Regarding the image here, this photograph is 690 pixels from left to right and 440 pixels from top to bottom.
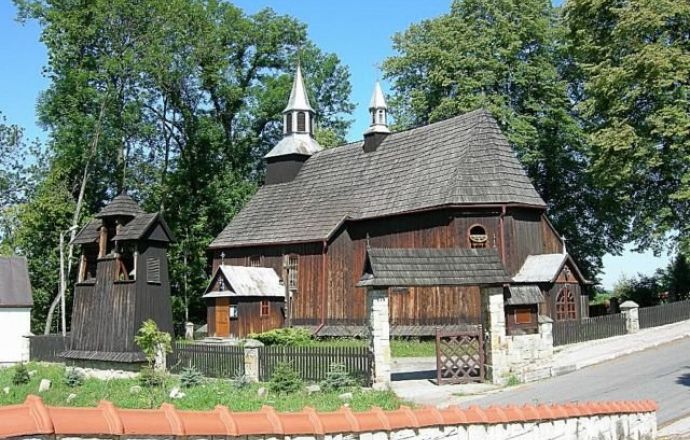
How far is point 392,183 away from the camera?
3133cm

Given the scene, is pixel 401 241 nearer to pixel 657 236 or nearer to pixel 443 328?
pixel 443 328

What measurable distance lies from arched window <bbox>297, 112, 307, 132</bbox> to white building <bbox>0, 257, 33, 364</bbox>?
1688 cm

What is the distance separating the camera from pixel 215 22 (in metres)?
43.9

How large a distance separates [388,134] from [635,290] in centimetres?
1685

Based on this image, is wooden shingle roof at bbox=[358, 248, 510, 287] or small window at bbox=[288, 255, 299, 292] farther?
small window at bbox=[288, 255, 299, 292]

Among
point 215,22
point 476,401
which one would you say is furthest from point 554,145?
point 476,401

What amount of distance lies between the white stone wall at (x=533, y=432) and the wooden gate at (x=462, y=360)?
726 cm

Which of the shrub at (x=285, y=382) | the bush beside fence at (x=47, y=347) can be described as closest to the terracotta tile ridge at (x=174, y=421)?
the shrub at (x=285, y=382)

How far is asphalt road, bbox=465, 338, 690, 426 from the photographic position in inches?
618

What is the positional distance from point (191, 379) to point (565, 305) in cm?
1519

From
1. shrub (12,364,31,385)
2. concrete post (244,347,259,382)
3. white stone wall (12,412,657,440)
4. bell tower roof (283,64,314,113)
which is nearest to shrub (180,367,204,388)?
concrete post (244,347,259,382)

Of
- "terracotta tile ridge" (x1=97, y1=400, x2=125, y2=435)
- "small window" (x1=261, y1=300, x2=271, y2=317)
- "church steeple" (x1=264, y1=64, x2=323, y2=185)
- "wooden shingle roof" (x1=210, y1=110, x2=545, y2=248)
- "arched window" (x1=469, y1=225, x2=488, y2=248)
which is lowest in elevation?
"terracotta tile ridge" (x1=97, y1=400, x2=125, y2=435)

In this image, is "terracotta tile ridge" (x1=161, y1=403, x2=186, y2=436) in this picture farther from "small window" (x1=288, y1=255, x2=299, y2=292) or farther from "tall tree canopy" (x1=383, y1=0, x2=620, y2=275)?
"tall tree canopy" (x1=383, y1=0, x2=620, y2=275)

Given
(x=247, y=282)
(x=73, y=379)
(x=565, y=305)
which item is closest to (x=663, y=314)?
(x=565, y=305)
